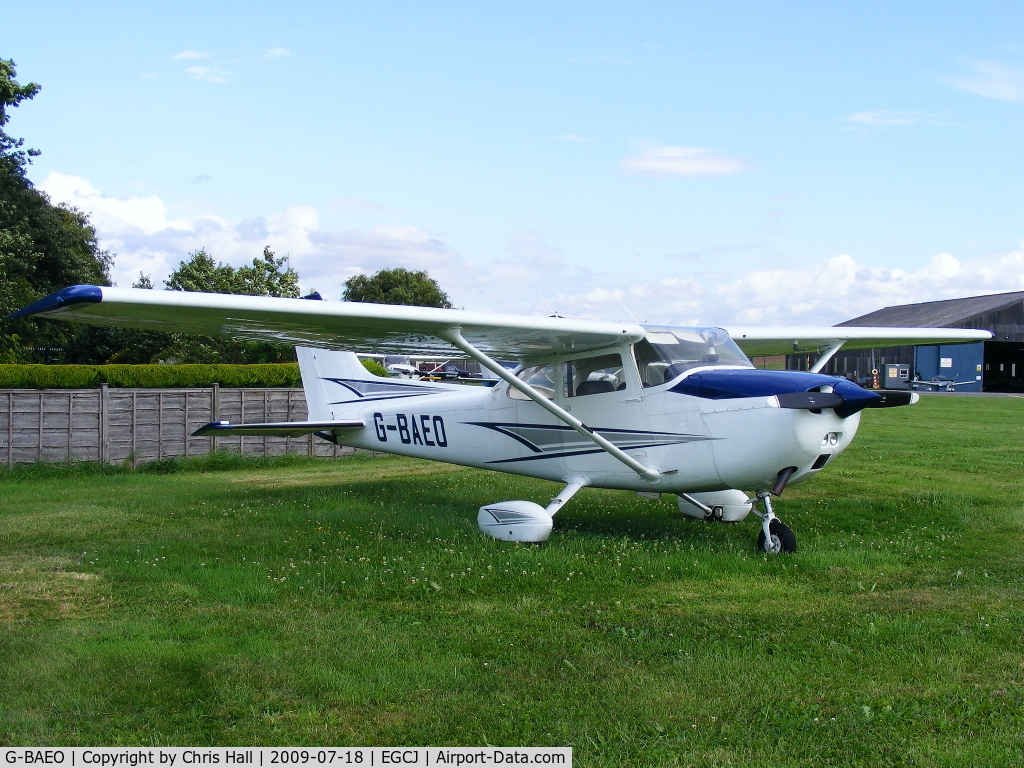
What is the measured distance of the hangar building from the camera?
5081cm

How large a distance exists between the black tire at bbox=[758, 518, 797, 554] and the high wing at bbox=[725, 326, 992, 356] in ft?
10.6

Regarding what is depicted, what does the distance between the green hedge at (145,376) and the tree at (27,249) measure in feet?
14.2

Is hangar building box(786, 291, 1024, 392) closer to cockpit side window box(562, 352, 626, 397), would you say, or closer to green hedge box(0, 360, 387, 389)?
green hedge box(0, 360, 387, 389)

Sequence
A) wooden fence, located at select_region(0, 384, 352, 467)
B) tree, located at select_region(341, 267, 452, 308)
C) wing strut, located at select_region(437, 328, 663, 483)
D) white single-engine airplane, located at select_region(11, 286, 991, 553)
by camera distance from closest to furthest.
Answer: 1. white single-engine airplane, located at select_region(11, 286, 991, 553)
2. wing strut, located at select_region(437, 328, 663, 483)
3. wooden fence, located at select_region(0, 384, 352, 467)
4. tree, located at select_region(341, 267, 452, 308)

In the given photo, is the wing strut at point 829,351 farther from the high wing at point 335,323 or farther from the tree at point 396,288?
the tree at point 396,288

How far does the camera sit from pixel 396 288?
6712 cm

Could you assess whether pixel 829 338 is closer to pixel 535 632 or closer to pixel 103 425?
pixel 535 632

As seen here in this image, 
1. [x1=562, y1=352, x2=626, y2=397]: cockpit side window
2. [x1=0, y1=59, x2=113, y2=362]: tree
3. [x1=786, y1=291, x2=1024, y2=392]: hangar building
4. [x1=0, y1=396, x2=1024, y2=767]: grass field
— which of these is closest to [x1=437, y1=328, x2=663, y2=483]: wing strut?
[x1=562, y1=352, x2=626, y2=397]: cockpit side window

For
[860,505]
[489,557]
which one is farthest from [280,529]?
[860,505]

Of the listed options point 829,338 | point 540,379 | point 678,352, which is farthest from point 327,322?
point 829,338

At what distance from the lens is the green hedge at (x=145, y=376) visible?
1680 cm

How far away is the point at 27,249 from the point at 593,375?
65.4 feet

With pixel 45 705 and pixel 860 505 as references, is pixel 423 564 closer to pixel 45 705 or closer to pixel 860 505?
pixel 45 705

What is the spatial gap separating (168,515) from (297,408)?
7576 millimetres
